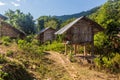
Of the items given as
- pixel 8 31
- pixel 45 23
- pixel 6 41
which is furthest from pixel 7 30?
pixel 45 23

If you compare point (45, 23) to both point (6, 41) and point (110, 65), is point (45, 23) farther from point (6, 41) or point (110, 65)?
point (110, 65)

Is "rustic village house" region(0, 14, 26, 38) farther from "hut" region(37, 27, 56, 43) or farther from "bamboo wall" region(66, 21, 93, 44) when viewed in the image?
"hut" region(37, 27, 56, 43)

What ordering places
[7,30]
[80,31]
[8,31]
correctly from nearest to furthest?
1. [80,31]
2. [7,30]
3. [8,31]

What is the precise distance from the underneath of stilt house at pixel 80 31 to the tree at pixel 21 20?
79.3 ft

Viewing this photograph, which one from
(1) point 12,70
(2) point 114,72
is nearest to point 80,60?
(2) point 114,72

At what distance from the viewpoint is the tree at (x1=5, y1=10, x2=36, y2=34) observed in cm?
4772

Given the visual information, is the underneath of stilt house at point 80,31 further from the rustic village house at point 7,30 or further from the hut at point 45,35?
the hut at point 45,35

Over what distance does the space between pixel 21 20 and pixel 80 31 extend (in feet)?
83.9

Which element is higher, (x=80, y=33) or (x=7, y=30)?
(x=7, y=30)

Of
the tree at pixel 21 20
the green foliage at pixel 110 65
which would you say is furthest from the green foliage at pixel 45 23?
the green foliage at pixel 110 65

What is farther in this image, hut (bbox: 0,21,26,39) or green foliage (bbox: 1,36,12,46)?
hut (bbox: 0,21,26,39)

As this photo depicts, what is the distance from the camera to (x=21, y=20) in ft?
159

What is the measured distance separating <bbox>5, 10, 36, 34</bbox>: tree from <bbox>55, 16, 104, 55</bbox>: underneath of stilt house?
24162 mm

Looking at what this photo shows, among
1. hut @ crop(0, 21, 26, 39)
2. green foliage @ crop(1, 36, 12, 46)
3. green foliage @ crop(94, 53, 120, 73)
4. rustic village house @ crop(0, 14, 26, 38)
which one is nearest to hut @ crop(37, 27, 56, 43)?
rustic village house @ crop(0, 14, 26, 38)
